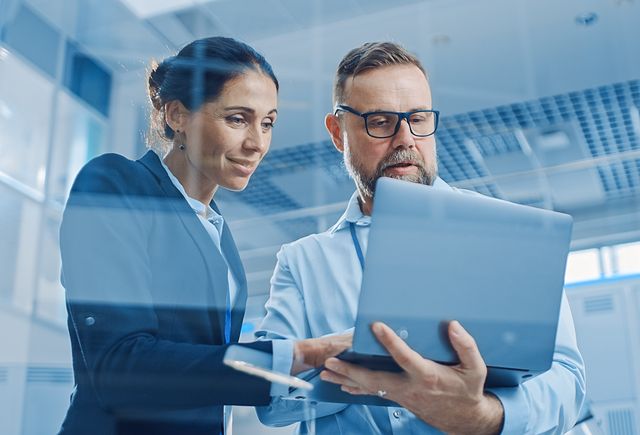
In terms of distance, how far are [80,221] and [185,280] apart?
16cm

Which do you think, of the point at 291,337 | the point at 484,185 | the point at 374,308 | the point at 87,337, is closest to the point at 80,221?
the point at 87,337

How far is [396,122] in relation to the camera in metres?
1.12

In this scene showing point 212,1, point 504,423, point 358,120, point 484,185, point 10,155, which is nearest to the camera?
point 504,423

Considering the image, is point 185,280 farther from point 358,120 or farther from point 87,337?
point 358,120

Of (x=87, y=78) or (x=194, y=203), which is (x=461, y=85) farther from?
(x=194, y=203)

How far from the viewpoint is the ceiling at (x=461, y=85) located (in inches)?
55.1

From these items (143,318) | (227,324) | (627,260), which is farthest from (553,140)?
(143,318)

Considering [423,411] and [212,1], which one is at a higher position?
[212,1]

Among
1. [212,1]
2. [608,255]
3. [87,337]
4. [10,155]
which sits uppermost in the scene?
[212,1]

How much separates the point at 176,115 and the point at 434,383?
52cm

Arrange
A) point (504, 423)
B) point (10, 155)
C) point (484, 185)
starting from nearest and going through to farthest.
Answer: point (504, 423) → point (10, 155) → point (484, 185)

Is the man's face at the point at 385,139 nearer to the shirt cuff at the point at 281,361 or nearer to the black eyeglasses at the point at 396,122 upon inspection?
the black eyeglasses at the point at 396,122

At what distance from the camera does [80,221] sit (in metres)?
0.97

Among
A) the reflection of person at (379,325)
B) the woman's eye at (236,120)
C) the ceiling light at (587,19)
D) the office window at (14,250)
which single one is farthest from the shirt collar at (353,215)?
the ceiling light at (587,19)
